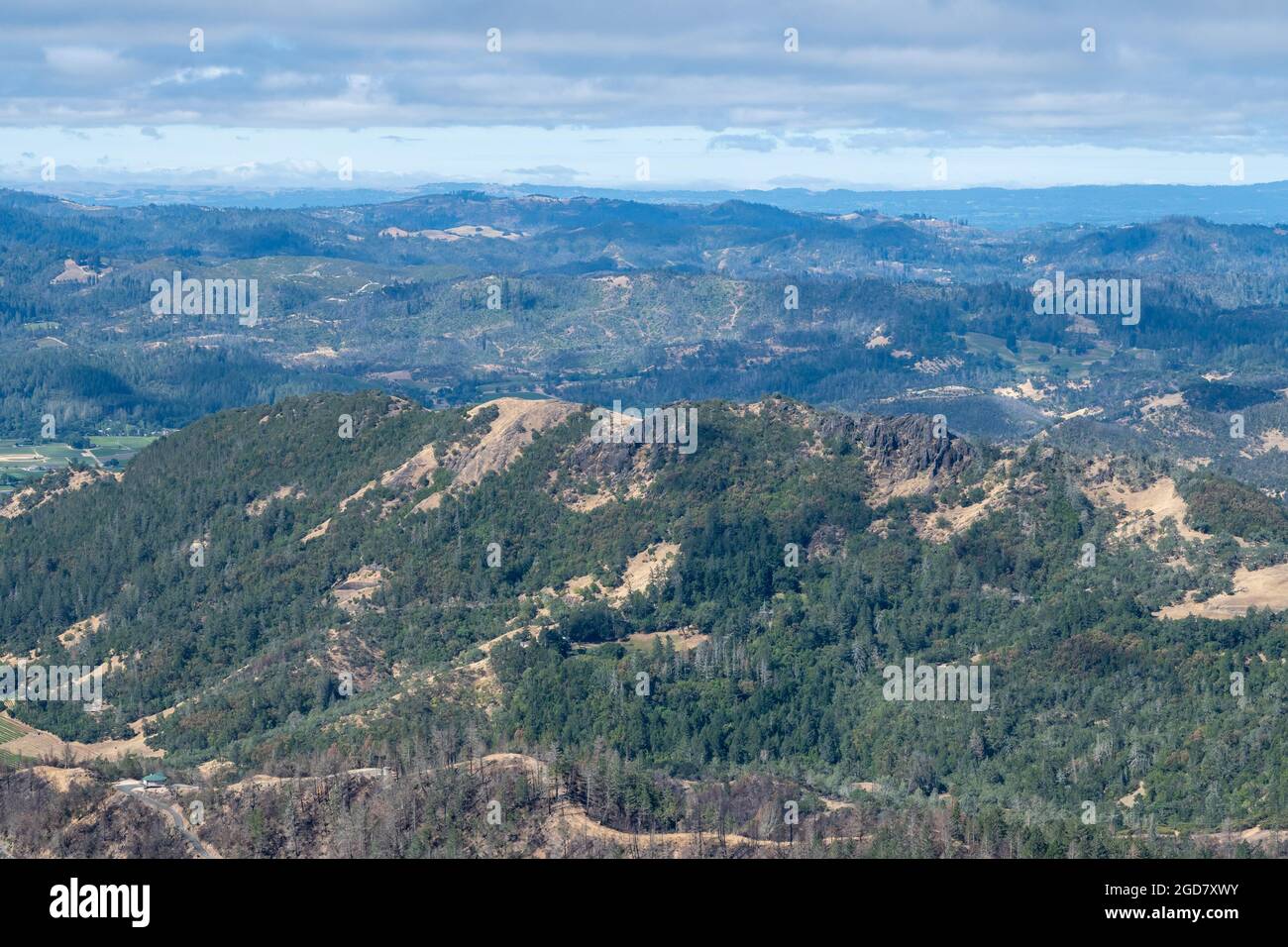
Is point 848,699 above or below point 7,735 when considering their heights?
above

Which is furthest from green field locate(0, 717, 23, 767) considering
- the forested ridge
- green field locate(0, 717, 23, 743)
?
the forested ridge

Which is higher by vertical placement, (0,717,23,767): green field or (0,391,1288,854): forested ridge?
(0,391,1288,854): forested ridge

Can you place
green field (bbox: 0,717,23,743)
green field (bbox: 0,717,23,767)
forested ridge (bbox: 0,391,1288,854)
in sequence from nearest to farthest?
forested ridge (bbox: 0,391,1288,854), green field (bbox: 0,717,23,767), green field (bbox: 0,717,23,743)

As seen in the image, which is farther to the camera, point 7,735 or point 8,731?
point 8,731

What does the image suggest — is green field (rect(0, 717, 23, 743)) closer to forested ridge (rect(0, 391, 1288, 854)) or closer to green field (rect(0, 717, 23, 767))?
green field (rect(0, 717, 23, 767))

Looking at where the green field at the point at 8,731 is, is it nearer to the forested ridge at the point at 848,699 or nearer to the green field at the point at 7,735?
the green field at the point at 7,735

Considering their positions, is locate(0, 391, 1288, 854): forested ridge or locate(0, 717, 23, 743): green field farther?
locate(0, 717, 23, 743): green field

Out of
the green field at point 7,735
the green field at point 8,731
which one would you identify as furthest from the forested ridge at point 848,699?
the green field at point 7,735

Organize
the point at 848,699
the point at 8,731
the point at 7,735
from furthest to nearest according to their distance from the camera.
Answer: the point at 8,731 < the point at 7,735 < the point at 848,699

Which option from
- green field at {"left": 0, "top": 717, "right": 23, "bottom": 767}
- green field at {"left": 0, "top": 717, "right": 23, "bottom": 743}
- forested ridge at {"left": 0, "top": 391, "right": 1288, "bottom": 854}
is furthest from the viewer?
green field at {"left": 0, "top": 717, "right": 23, "bottom": 743}

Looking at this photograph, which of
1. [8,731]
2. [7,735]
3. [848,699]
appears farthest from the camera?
[8,731]

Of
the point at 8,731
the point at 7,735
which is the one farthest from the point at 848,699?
the point at 8,731

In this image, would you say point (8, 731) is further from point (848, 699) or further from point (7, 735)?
point (848, 699)

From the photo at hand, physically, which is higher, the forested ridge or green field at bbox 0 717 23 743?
the forested ridge
